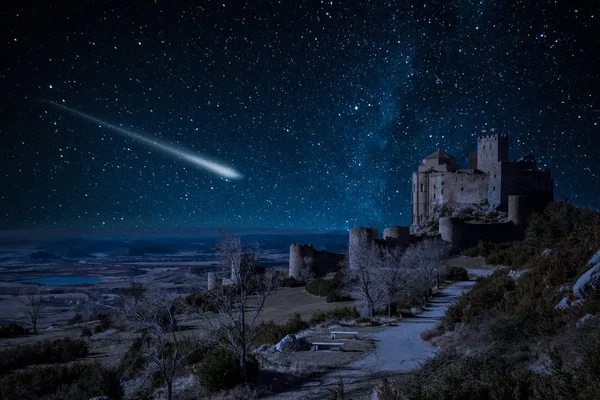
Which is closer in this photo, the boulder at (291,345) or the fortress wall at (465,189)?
the boulder at (291,345)

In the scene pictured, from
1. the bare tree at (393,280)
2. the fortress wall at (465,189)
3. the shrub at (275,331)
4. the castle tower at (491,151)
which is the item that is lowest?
the shrub at (275,331)

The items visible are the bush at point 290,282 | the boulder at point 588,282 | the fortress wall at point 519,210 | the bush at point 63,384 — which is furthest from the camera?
the fortress wall at point 519,210

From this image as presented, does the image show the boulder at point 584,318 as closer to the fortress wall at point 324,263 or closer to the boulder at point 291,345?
the boulder at point 291,345

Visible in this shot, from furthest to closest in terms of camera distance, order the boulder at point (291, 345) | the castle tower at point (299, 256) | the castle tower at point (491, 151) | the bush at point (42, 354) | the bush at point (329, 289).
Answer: the castle tower at point (491, 151) → the castle tower at point (299, 256) → the bush at point (329, 289) → the bush at point (42, 354) → the boulder at point (291, 345)

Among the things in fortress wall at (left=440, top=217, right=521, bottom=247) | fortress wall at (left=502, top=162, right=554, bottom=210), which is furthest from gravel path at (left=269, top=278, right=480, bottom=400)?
fortress wall at (left=502, top=162, right=554, bottom=210)

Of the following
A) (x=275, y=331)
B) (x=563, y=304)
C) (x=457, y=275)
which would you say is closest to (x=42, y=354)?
(x=275, y=331)

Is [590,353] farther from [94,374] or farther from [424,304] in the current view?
[424,304]

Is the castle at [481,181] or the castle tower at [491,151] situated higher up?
the castle tower at [491,151]

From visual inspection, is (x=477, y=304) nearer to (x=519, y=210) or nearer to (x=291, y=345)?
(x=291, y=345)

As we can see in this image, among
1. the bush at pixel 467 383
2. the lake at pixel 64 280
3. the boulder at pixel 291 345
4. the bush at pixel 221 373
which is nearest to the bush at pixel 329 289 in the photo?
the boulder at pixel 291 345
